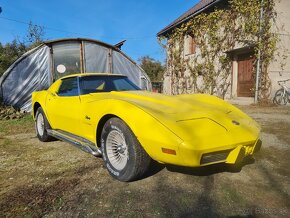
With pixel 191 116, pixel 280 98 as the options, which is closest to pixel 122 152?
pixel 191 116

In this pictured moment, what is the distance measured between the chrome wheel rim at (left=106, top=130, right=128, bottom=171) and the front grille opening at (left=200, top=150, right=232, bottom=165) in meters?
0.85

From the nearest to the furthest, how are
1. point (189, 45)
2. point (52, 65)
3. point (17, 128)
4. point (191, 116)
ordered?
point (191, 116) → point (17, 128) → point (52, 65) → point (189, 45)

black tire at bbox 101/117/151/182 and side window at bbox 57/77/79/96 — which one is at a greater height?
side window at bbox 57/77/79/96

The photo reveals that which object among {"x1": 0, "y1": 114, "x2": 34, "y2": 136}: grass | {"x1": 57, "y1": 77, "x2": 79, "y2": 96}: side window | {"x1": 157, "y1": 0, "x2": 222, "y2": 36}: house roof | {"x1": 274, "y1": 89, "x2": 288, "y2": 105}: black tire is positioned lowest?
{"x1": 0, "y1": 114, "x2": 34, "y2": 136}: grass

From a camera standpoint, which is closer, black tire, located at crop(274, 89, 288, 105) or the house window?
black tire, located at crop(274, 89, 288, 105)

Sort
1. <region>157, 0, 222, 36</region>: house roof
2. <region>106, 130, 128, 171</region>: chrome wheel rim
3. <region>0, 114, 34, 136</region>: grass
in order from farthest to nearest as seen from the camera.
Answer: <region>157, 0, 222, 36</region>: house roof < <region>0, 114, 34, 136</region>: grass < <region>106, 130, 128, 171</region>: chrome wheel rim

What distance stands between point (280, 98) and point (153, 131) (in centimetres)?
982

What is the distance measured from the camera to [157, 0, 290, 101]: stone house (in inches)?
430

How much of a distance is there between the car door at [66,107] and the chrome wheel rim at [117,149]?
805mm

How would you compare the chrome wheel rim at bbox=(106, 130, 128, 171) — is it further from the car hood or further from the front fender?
the car hood

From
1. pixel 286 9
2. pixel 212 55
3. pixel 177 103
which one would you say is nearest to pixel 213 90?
pixel 212 55

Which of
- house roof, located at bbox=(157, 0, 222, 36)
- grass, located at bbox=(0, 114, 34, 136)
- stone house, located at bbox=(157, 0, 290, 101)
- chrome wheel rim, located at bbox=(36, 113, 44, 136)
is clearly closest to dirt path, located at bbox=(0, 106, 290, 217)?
chrome wheel rim, located at bbox=(36, 113, 44, 136)

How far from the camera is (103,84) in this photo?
4.35m

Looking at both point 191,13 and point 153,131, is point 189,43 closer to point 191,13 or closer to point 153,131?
point 191,13
